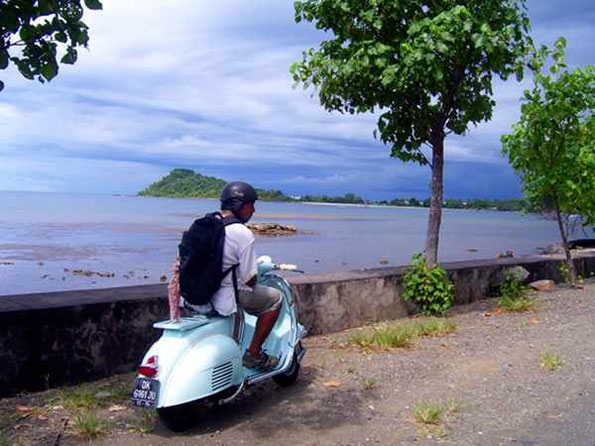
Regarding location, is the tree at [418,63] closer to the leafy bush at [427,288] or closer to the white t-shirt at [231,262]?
the leafy bush at [427,288]

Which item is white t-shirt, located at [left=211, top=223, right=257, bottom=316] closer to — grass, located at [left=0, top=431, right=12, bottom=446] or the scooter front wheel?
the scooter front wheel

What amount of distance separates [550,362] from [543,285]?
198 inches

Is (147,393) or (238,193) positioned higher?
(238,193)

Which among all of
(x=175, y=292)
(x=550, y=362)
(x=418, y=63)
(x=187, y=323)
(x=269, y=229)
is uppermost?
(x=418, y=63)

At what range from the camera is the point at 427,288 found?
28.4 feet

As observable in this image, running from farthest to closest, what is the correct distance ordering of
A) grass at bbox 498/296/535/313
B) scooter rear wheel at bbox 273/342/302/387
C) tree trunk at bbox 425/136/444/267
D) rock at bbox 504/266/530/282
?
1. rock at bbox 504/266/530/282
2. grass at bbox 498/296/535/313
3. tree trunk at bbox 425/136/444/267
4. scooter rear wheel at bbox 273/342/302/387

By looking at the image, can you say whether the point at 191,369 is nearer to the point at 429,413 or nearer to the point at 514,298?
the point at 429,413

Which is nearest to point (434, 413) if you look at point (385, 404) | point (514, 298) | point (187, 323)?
point (385, 404)

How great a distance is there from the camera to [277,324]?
554 cm

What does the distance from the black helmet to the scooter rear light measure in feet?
4.16

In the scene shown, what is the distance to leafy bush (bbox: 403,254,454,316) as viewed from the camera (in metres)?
8.66

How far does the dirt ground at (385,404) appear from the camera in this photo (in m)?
4.60

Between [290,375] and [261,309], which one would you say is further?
[290,375]

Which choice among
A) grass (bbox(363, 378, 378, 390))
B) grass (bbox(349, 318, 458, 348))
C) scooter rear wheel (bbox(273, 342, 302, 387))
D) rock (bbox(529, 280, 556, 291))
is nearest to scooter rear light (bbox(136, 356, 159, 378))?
scooter rear wheel (bbox(273, 342, 302, 387))
